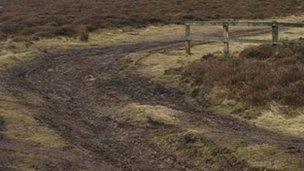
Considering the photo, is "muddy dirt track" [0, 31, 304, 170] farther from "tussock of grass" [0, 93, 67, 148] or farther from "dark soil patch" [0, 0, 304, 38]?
"dark soil patch" [0, 0, 304, 38]

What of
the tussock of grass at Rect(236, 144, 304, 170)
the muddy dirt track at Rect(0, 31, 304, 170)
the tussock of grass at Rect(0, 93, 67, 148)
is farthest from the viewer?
the tussock of grass at Rect(0, 93, 67, 148)

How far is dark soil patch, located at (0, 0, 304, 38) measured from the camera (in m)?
41.3

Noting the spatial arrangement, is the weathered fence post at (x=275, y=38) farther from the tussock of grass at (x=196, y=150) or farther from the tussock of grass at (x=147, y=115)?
the tussock of grass at (x=196, y=150)

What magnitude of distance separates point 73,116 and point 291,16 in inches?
1530

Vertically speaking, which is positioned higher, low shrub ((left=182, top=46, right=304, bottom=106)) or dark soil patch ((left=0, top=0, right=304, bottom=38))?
low shrub ((left=182, top=46, right=304, bottom=106))

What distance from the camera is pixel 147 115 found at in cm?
1706

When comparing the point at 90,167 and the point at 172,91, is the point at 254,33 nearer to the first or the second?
the point at 172,91

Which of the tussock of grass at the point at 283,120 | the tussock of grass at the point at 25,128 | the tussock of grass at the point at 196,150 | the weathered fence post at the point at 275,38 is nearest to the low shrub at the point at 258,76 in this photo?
the weathered fence post at the point at 275,38

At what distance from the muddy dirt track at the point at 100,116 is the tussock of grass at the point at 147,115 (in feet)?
1.21

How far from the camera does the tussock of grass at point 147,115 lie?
1641 centimetres

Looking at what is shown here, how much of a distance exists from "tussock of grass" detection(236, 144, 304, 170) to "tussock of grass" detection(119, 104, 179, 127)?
3244mm

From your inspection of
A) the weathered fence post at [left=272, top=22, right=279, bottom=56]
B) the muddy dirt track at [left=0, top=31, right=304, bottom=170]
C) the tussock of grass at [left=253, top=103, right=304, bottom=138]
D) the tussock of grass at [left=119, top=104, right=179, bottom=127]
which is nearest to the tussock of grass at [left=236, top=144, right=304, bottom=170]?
the muddy dirt track at [left=0, top=31, right=304, bottom=170]

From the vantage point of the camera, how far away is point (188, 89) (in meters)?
20.7

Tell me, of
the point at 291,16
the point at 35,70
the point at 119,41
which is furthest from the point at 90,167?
the point at 291,16
